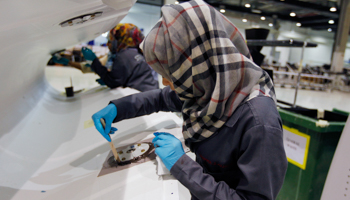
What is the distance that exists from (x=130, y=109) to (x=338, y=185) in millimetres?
1205

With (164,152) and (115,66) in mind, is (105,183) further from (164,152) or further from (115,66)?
(115,66)

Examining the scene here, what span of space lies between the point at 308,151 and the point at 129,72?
5.90 ft

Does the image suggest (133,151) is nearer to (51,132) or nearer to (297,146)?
(51,132)

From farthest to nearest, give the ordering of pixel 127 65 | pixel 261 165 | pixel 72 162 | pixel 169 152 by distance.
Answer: pixel 127 65 → pixel 72 162 → pixel 169 152 → pixel 261 165

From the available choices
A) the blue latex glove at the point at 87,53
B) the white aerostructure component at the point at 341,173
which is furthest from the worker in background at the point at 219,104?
the blue latex glove at the point at 87,53

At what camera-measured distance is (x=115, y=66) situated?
2098 millimetres

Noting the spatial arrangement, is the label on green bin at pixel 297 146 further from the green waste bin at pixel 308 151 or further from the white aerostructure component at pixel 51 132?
the white aerostructure component at pixel 51 132

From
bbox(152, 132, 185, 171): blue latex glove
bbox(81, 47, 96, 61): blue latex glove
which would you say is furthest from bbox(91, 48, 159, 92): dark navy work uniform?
bbox(152, 132, 185, 171): blue latex glove

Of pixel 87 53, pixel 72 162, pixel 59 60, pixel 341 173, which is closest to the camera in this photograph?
pixel 341 173

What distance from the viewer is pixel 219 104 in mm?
610

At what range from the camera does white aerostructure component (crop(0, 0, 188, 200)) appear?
703 millimetres

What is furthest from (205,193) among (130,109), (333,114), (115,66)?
(115,66)

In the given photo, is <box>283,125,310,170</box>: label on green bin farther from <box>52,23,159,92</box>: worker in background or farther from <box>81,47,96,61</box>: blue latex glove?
<box>81,47,96,61</box>: blue latex glove

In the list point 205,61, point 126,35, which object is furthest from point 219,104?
point 126,35
